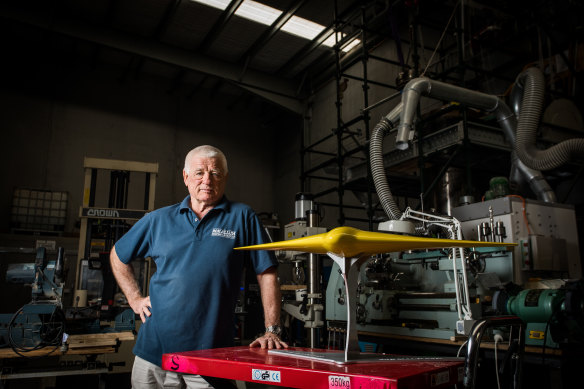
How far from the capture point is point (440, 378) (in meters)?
0.98

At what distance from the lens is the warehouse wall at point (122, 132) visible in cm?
798

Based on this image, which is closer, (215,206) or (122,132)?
(215,206)

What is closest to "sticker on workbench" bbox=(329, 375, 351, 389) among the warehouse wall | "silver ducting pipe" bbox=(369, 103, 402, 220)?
"silver ducting pipe" bbox=(369, 103, 402, 220)

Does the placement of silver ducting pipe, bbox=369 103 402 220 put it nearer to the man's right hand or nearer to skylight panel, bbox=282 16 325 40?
the man's right hand

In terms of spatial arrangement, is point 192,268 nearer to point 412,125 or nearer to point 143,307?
point 143,307

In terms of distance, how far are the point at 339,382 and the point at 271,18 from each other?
6.88 meters

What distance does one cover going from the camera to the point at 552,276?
3064 millimetres

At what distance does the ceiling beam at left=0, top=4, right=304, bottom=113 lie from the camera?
→ 679 centimetres

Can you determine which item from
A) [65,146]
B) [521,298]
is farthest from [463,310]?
[65,146]

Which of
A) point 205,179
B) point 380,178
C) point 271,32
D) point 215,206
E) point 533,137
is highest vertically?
point 271,32

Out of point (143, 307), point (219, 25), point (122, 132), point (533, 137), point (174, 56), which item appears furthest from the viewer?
point (122, 132)

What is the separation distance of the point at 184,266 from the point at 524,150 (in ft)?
10.7

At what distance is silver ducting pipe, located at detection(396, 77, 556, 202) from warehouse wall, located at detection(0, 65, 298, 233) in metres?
5.74

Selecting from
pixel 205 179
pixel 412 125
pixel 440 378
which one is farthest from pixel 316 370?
pixel 412 125
